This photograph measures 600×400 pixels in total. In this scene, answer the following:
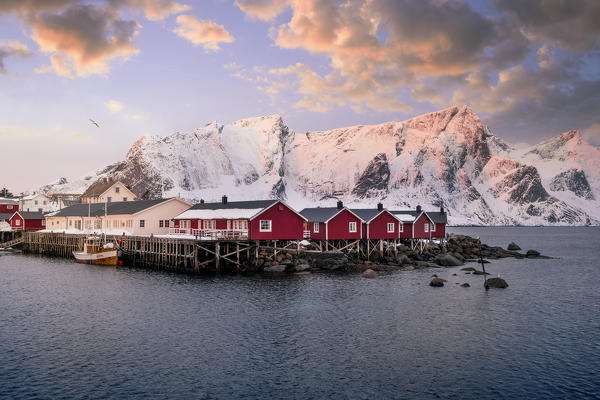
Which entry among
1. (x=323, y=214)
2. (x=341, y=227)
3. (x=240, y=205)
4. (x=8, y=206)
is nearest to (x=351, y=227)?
(x=341, y=227)

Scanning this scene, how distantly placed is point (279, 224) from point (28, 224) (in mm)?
75020

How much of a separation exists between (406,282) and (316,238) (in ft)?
69.6

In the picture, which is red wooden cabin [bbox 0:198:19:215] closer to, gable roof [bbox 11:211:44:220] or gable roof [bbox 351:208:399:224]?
gable roof [bbox 11:211:44:220]

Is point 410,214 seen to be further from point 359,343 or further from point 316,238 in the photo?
point 359,343

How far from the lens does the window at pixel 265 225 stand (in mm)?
59750

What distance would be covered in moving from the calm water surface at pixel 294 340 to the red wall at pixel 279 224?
497 inches

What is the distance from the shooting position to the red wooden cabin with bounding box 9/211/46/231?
106188 mm

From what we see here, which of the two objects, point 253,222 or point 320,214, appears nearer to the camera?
point 253,222

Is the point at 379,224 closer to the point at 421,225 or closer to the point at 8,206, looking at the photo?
the point at 421,225

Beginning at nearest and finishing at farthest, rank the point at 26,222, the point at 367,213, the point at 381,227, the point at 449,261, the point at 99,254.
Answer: the point at 99,254 → the point at 449,261 → the point at 381,227 → the point at 367,213 → the point at 26,222

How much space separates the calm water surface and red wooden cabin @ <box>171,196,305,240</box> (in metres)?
12.7

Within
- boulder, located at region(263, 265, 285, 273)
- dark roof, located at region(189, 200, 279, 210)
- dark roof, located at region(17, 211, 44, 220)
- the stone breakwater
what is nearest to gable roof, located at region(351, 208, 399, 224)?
the stone breakwater

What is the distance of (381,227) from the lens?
75438 mm

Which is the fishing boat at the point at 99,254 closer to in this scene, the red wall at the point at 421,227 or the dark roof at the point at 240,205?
the dark roof at the point at 240,205
